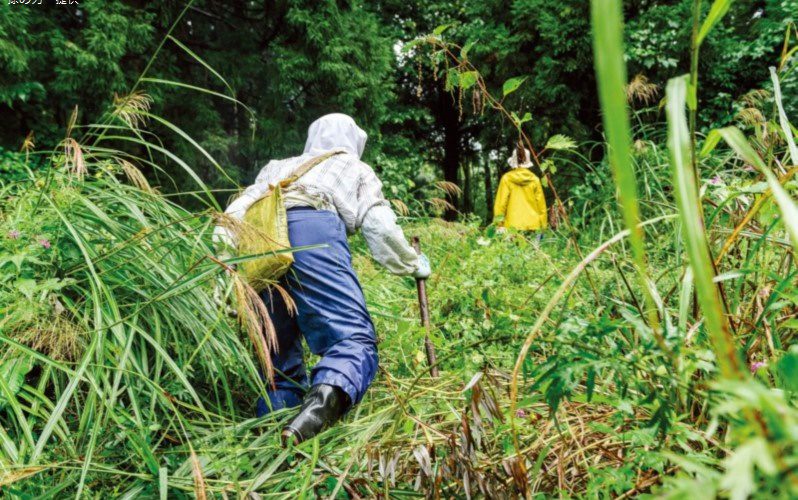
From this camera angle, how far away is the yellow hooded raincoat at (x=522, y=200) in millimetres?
5984

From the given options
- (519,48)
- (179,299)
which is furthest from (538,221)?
(179,299)

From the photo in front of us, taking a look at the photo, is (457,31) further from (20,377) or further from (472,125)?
(20,377)

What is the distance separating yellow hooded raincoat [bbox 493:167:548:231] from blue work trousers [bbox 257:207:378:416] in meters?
4.37

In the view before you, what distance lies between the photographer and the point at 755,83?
586 cm

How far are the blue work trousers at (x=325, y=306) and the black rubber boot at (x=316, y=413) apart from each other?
8cm

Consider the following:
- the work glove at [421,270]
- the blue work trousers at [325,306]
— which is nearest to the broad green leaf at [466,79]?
the blue work trousers at [325,306]

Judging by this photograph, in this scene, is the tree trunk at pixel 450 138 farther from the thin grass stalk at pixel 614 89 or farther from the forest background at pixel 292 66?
the thin grass stalk at pixel 614 89

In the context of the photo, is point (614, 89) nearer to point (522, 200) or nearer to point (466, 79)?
point (466, 79)

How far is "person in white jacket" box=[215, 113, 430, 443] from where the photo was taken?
66.0 inches

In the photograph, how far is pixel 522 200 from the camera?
237 inches

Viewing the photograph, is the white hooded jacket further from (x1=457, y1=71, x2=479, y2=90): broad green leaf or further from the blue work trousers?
(x1=457, y1=71, x2=479, y2=90): broad green leaf

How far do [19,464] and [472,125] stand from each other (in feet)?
35.8

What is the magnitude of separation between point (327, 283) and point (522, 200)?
4.64 meters

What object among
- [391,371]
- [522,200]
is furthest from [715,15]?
[522,200]
